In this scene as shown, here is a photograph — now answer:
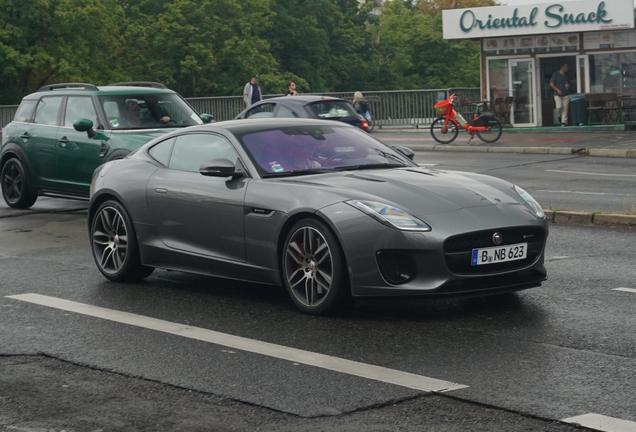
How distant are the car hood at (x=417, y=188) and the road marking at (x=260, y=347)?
1.32 metres

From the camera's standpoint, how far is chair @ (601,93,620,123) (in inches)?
1289

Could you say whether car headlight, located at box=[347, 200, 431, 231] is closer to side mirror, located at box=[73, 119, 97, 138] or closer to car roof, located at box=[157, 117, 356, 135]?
car roof, located at box=[157, 117, 356, 135]

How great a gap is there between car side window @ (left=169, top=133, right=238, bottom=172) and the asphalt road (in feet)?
3.35

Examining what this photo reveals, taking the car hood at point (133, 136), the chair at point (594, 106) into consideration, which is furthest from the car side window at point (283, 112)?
the chair at point (594, 106)

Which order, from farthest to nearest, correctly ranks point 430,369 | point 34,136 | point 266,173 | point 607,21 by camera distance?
point 607,21
point 34,136
point 266,173
point 430,369

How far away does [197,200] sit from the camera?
337 inches

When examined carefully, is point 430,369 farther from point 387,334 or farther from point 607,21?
point 607,21

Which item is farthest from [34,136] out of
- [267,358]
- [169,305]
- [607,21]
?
[607,21]

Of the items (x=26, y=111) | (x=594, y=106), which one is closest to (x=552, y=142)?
(x=594, y=106)

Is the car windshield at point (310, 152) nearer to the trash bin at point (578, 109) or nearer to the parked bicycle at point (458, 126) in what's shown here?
the parked bicycle at point (458, 126)

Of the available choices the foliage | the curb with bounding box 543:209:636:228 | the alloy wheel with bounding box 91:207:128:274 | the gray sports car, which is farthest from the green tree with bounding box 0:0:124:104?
the gray sports car

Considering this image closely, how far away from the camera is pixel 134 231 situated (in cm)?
918

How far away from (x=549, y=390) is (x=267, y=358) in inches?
67.2

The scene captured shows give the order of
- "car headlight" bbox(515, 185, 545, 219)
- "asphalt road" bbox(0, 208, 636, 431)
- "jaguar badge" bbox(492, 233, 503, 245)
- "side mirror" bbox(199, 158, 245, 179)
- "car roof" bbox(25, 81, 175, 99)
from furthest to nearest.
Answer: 1. "car roof" bbox(25, 81, 175, 99)
2. "side mirror" bbox(199, 158, 245, 179)
3. "car headlight" bbox(515, 185, 545, 219)
4. "jaguar badge" bbox(492, 233, 503, 245)
5. "asphalt road" bbox(0, 208, 636, 431)
